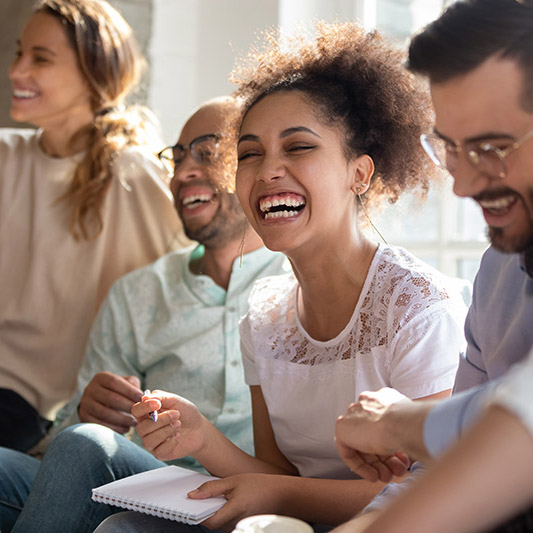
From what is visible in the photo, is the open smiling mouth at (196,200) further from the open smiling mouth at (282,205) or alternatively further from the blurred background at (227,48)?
the blurred background at (227,48)

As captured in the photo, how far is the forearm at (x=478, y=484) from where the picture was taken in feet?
2.43

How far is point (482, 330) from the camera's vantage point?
3.88ft

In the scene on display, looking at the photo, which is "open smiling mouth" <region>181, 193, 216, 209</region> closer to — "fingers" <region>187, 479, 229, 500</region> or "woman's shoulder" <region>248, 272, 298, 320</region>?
"woman's shoulder" <region>248, 272, 298, 320</region>

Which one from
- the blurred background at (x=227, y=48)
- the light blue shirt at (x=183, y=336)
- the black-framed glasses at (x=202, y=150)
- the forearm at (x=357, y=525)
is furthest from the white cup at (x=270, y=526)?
the blurred background at (x=227, y=48)

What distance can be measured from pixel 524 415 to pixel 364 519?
448 mm

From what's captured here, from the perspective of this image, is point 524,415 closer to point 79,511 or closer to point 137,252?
point 79,511

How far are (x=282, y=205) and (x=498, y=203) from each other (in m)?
0.60

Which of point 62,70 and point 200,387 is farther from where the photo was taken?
point 62,70

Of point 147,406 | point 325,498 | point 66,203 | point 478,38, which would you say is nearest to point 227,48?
point 66,203

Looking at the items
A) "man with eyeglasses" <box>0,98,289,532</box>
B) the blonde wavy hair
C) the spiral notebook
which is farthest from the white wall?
the spiral notebook

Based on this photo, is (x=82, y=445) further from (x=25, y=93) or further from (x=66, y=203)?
(x=25, y=93)

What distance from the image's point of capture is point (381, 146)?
5.38ft

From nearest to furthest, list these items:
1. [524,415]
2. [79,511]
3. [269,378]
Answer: [524,415]
[79,511]
[269,378]

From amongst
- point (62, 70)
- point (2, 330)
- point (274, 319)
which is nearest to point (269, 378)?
point (274, 319)
